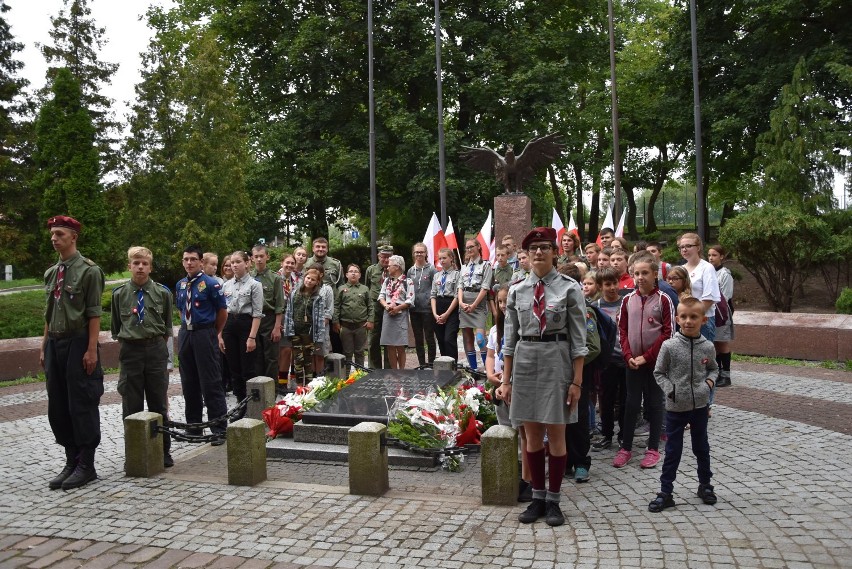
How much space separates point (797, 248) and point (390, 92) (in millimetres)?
14867

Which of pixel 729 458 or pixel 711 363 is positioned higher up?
pixel 711 363

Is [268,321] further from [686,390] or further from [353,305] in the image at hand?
[686,390]

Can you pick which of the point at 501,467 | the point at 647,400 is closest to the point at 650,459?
the point at 647,400

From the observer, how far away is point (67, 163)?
24750mm

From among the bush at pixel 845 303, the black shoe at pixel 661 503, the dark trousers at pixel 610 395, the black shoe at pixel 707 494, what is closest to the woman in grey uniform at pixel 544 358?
the black shoe at pixel 661 503

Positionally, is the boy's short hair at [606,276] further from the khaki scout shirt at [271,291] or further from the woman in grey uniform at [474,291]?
the khaki scout shirt at [271,291]

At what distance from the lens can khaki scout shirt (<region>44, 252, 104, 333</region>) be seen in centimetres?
658

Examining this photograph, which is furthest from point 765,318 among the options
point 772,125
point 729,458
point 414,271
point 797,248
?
point 772,125

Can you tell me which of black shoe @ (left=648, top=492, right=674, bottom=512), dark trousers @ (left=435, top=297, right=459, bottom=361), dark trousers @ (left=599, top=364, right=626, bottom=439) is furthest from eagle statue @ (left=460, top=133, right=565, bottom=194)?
black shoe @ (left=648, top=492, right=674, bottom=512)

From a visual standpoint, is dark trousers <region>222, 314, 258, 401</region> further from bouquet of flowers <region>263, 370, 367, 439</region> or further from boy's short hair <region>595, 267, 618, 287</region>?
boy's short hair <region>595, 267, 618, 287</region>

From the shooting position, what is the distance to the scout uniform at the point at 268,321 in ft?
32.6

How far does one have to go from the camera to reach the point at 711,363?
574 cm

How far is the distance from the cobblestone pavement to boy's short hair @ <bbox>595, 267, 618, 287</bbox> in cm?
166

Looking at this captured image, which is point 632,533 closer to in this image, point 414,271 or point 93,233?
point 414,271
